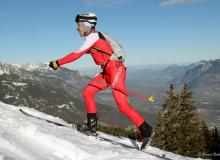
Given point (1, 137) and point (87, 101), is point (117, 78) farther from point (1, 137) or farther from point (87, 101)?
point (1, 137)

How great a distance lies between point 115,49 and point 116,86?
1.11 metres

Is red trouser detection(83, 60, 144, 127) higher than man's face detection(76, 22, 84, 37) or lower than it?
lower

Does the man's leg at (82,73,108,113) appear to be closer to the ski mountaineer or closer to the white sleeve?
the ski mountaineer

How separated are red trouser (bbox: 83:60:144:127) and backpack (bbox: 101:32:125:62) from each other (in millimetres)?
146

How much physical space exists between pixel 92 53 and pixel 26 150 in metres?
3.92

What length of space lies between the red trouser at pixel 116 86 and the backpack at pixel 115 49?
15cm

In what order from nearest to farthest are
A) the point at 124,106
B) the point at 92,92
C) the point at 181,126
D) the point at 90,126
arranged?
the point at 124,106, the point at 92,92, the point at 90,126, the point at 181,126

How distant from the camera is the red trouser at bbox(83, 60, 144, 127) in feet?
31.0

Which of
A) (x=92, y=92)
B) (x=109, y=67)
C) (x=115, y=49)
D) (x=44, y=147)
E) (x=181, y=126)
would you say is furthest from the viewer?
(x=181, y=126)

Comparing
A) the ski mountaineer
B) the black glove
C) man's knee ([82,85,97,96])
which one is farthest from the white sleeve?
man's knee ([82,85,97,96])

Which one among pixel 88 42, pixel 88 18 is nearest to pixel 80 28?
pixel 88 18

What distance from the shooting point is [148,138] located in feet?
31.5

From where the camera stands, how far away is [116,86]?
31.2ft

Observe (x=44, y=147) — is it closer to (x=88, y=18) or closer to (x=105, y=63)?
(x=105, y=63)
